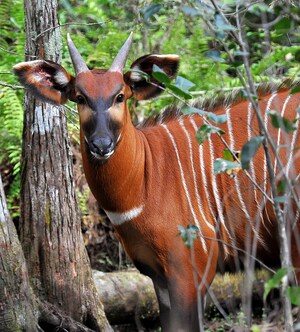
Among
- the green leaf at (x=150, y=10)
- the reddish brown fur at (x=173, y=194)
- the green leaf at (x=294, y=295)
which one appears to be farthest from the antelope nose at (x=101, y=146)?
the green leaf at (x=294, y=295)

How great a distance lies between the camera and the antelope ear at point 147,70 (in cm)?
536

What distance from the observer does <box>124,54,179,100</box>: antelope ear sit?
536cm

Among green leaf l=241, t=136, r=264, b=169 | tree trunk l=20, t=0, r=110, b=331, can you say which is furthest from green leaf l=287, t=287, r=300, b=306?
tree trunk l=20, t=0, r=110, b=331

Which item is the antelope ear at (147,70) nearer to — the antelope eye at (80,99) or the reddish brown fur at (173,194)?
the reddish brown fur at (173,194)

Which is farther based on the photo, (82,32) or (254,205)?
(82,32)

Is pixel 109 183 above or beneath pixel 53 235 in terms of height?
above

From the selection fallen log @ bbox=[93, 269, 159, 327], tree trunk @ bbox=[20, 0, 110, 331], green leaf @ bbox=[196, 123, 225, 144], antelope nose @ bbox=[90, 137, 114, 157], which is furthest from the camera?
fallen log @ bbox=[93, 269, 159, 327]

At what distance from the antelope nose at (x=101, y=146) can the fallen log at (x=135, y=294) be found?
218 centimetres

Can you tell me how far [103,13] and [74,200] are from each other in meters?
4.13

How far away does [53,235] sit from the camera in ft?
19.0

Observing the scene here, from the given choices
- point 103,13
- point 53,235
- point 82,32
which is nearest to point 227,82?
point 103,13

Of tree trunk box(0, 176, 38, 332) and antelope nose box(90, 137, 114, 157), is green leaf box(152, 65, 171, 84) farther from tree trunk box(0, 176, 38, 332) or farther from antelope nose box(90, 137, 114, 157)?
tree trunk box(0, 176, 38, 332)

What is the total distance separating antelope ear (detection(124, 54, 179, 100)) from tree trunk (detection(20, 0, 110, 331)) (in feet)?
2.06

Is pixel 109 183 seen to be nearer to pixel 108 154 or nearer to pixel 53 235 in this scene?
pixel 108 154
